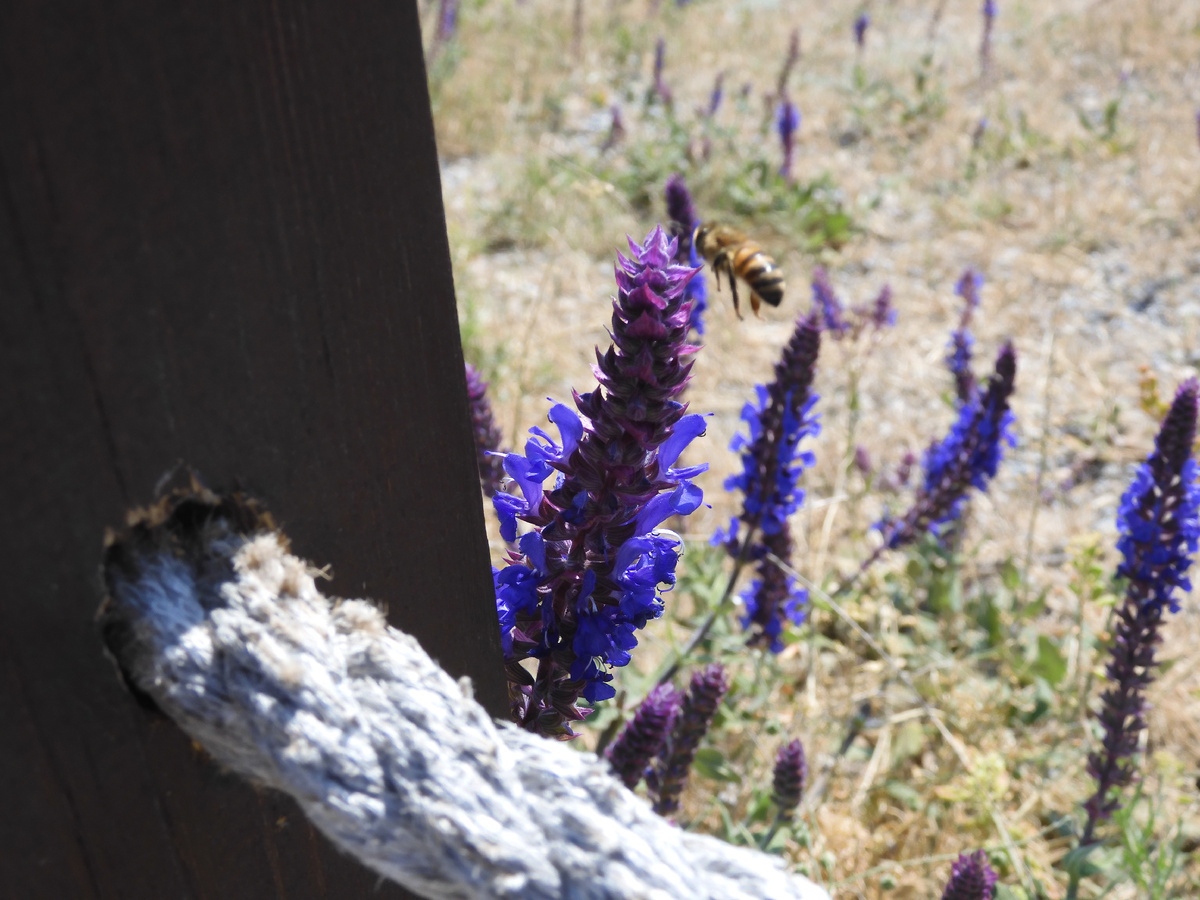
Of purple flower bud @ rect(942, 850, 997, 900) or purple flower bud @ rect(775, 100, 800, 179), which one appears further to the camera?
purple flower bud @ rect(775, 100, 800, 179)

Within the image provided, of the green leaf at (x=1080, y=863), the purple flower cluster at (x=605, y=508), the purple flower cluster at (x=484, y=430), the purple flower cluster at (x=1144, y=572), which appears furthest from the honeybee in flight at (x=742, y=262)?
the purple flower cluster at (x=605, y=508)

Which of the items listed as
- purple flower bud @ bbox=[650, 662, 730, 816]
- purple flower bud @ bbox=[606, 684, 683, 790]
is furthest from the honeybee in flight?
purple flower bud @ bbox=[606, 684, 683, 790]

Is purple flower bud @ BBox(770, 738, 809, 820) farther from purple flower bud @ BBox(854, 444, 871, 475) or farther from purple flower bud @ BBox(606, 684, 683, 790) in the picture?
purple flower bud @ BBox(854, 444, 871, 475)

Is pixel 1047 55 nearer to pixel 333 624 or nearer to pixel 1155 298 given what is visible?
pixel 1155 298

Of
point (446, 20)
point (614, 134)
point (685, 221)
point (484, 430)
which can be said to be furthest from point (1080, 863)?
point (446, 20)

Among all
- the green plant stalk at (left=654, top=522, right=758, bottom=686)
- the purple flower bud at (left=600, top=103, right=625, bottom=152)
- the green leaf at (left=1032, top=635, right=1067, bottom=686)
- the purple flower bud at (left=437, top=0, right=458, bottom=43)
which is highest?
the purple flower bud at (left=437, top=0, right=458, bottom=43)

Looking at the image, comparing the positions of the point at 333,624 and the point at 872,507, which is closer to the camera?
the point at 333,624

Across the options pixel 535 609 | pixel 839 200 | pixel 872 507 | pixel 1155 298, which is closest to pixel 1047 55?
pixel 839 200
